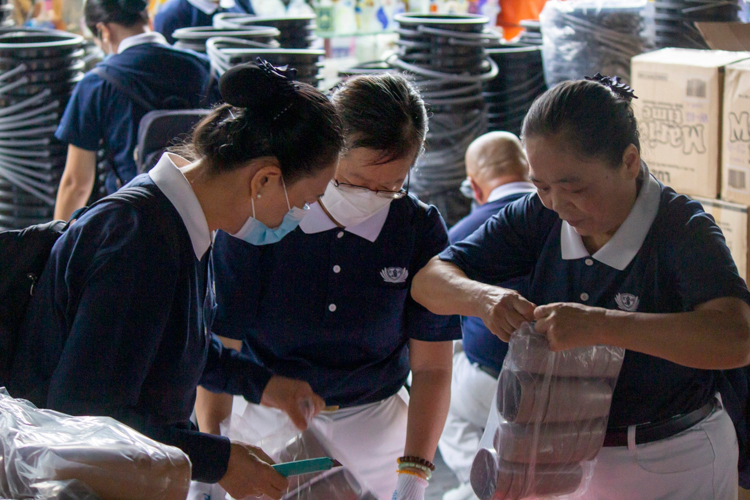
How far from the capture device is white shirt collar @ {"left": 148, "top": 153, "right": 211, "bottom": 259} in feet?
3.61

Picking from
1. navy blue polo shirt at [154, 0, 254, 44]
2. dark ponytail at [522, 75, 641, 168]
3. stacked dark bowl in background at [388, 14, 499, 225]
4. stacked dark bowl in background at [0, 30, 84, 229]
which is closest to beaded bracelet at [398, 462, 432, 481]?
dark ponytail at [522, 75, 641, 168]

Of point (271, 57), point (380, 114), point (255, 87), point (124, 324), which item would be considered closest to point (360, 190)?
point (380, 114)

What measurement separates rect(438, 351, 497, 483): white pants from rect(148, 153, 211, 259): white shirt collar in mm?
1484

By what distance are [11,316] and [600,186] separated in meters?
0.99

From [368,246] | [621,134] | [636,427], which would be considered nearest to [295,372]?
[368,246]

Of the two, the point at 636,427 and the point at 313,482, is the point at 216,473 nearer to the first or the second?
the point at 313,482

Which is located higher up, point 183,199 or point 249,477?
point 183,199

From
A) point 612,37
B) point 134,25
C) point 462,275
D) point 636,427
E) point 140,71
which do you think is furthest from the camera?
point 612,37

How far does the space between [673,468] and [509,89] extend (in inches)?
100

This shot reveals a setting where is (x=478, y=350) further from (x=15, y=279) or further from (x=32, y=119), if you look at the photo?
(x=32, y=119)

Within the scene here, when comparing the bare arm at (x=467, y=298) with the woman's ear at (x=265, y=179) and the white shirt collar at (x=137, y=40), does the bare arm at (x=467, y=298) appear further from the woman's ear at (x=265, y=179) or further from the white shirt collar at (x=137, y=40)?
the white shirt collar at (x=137, y=40)

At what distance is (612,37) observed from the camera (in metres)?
3.32

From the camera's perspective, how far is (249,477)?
111 cm

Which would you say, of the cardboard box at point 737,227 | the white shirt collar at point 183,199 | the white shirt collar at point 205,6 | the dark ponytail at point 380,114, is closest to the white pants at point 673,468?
the dark ponytail at point 380,114
